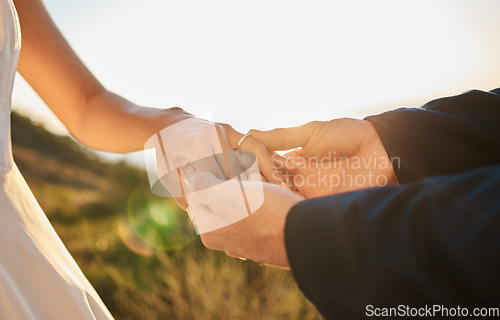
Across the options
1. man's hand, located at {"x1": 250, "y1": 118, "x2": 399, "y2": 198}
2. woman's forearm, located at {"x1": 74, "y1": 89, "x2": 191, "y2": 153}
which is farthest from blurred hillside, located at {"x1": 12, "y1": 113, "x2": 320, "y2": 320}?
woman's forearm, located at {"x1": 74, "y1": 89, "x2": 191, "y2": 153}

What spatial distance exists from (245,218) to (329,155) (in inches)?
38.4

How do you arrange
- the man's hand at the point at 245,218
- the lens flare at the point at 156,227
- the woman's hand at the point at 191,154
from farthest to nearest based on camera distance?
1. the lens flare at the point at 156,227
2. the woman's hand at the point at 191,154
3. the man's hand at the point at 245,218

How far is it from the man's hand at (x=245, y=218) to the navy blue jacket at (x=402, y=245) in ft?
0.71

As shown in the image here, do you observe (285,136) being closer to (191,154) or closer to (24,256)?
(191,154)

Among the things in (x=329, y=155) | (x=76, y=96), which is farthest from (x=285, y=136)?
(x=76, y=96)

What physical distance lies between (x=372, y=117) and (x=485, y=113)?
1.70 feet

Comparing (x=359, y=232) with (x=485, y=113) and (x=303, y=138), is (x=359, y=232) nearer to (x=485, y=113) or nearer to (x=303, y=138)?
(x=485, y=113)

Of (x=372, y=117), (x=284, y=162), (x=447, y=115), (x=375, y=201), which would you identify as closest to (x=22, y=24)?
(x=284, y=162)

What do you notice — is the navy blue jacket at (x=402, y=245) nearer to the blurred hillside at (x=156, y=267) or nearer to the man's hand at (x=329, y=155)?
the man's hand at (x=329, y=155)

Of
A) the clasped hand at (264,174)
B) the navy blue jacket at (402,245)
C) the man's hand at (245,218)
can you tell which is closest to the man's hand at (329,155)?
the clasped hand at (264,174)

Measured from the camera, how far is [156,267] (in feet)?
14.6

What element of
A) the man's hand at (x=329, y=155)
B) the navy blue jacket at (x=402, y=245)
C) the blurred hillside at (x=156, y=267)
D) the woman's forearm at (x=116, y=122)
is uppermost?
the woman's forearm at (x=116, y=122)

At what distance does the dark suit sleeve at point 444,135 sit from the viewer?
1463 mm

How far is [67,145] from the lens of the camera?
1236 cm
